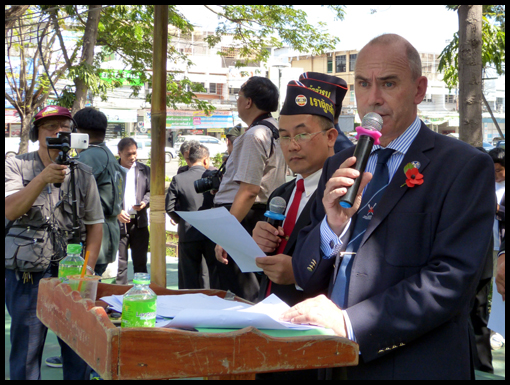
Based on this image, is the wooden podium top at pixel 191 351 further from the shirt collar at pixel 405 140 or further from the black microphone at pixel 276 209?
the black microphone at pixel 276 209

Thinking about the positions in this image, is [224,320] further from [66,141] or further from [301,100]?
[66,141]

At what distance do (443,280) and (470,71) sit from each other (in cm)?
429

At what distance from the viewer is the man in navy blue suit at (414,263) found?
1.64 meters

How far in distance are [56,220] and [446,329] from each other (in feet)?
8.84

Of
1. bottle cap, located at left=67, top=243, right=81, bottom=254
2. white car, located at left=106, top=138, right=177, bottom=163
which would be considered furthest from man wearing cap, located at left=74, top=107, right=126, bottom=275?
white car, located at left=106, top=138, right=177, bottom=163

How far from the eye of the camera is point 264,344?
1480 millimetres

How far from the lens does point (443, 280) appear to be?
163cm

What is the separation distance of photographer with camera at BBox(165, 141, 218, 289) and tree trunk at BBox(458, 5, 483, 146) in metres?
2.72

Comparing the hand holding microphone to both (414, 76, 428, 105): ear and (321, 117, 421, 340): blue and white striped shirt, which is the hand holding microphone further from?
(414, 76, 428, 105): ear

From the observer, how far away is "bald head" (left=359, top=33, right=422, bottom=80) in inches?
76.1

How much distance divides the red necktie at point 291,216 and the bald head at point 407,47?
37.1 inches

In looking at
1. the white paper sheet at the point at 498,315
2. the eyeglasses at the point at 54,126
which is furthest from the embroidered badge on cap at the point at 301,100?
the eyeglasses at the point at 54,126

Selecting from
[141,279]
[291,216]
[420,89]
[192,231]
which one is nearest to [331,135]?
[291,216]

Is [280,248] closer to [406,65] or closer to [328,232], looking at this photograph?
[328,232]
